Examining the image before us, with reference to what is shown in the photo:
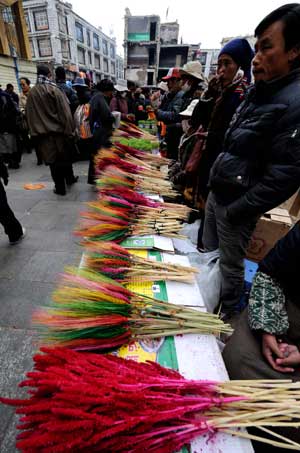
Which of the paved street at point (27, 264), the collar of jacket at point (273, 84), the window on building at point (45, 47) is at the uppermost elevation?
the window on building at point (45, 47)

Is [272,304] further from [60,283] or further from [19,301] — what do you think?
[19,301]

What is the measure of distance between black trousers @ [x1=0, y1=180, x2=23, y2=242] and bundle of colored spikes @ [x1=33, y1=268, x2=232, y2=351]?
1.96m

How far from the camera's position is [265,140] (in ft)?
4.34

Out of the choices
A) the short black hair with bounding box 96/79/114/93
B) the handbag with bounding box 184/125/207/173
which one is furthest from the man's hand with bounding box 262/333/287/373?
the short black hair with bounding box 96/79/114/93

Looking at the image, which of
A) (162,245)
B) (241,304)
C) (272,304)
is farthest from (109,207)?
(241,304)

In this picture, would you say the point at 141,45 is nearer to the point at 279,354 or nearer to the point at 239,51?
the point at 239,51

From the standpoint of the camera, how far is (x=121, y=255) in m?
1.21

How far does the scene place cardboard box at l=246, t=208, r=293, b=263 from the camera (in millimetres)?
2143

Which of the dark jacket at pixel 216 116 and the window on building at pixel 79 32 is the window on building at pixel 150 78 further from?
the dark jacket at pixel 216 116

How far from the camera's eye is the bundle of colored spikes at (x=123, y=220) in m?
1.43

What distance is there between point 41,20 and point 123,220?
132 ft

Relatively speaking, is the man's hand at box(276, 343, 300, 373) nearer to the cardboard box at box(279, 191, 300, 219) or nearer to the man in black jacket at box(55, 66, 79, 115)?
the cardboard box at box(279, 191, 300, 219)

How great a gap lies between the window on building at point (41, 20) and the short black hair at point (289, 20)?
38873 mm

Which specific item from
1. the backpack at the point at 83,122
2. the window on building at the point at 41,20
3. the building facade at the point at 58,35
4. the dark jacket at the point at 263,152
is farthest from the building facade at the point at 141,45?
the dark jacket at the point at 263,152
